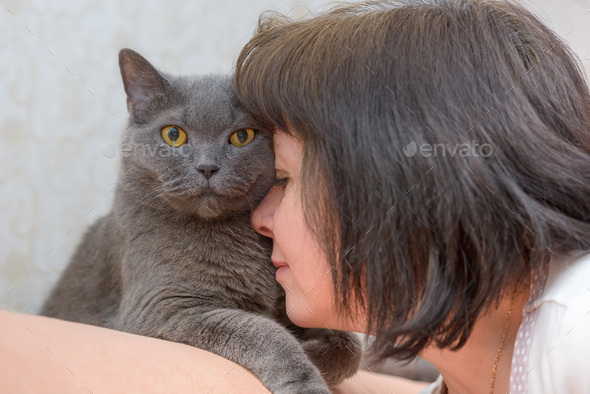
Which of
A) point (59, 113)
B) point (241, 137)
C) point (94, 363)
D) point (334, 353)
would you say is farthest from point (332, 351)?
point (59, 113)

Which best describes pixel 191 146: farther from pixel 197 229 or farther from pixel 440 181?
pixel 440 181

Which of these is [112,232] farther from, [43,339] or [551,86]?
[551,86]

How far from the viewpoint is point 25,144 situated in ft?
5.48

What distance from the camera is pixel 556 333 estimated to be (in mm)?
881

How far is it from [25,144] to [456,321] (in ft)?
4.34

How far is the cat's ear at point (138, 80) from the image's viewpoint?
4.27 feet

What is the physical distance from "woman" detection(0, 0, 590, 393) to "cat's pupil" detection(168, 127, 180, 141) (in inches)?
13.3

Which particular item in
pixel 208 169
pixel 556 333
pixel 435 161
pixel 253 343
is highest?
pixel 435 161

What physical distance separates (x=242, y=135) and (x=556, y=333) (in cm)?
72

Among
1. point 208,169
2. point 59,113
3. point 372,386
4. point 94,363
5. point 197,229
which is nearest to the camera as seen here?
point 94,363

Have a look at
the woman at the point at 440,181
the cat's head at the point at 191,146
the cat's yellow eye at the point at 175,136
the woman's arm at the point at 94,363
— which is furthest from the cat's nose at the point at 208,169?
the woman's arm at the point at 94,363

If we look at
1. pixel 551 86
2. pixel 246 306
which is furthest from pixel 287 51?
pixel 246 306

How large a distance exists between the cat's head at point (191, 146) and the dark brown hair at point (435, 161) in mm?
248

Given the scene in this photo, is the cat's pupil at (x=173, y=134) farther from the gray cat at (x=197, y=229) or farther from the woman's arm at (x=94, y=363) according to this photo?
the woman's arm at (x=94, y=363)
